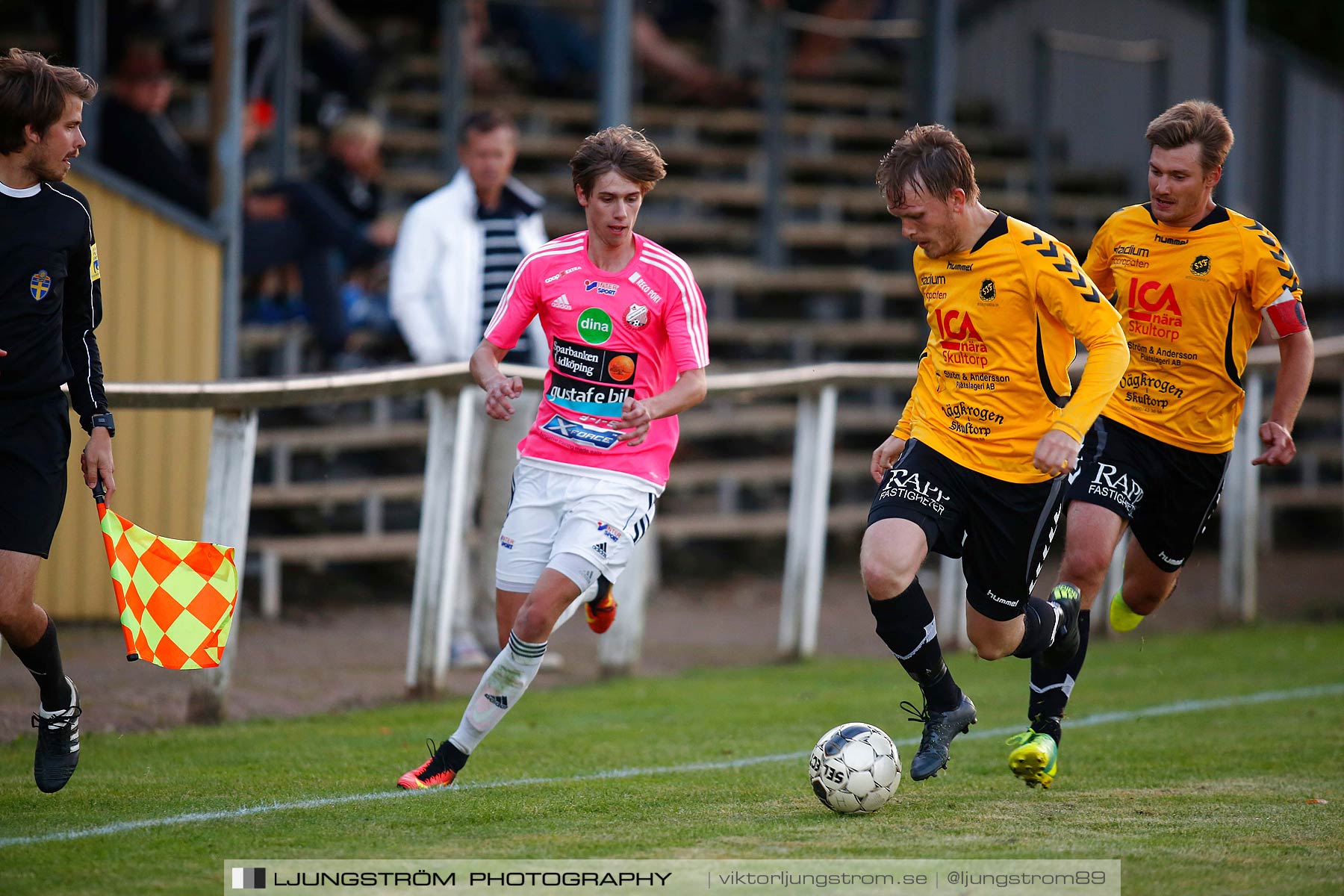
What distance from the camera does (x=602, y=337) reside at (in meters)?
5.67

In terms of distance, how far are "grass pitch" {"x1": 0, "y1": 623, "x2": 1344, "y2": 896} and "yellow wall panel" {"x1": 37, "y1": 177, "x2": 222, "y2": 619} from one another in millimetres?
1613

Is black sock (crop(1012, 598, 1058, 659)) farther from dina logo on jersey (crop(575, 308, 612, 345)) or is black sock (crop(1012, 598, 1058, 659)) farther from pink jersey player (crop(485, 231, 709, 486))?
dina logo on jersey (crop(575, 308, 612, 345))

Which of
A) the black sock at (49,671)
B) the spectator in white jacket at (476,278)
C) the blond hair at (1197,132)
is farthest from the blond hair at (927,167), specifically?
the spectator in white jacket at (476,278)

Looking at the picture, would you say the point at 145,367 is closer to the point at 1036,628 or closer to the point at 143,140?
the point at 143,140

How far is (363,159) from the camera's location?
35.9ft

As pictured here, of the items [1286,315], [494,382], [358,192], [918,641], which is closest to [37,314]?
[494,382]

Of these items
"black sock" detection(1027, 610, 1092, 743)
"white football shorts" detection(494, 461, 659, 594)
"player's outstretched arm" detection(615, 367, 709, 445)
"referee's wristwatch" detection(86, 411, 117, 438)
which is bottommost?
"black sock" detection(1027, 610, 1092, 743)

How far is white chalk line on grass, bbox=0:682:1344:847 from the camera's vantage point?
16.0 ft

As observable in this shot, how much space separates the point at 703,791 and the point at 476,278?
3780 millimetres

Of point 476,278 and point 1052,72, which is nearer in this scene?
point 476,278

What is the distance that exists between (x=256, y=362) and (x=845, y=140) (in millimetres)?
7924

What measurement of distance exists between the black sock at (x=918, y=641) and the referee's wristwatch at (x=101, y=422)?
2.52 meters

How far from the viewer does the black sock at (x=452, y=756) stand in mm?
5570

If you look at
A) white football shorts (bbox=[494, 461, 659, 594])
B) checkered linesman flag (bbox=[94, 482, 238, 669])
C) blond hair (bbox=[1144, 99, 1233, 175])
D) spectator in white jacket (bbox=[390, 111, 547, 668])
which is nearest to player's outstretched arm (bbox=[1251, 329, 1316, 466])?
blond hair (bbox=[1144, 99, 1233, 175])
